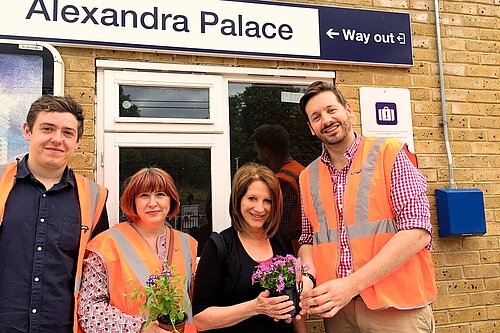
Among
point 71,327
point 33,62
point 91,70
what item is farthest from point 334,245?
point 33,62

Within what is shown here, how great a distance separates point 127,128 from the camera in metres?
3.15

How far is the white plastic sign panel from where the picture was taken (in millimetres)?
3621

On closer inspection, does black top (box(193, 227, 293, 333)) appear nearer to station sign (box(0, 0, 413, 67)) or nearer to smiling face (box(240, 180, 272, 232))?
smiling face (box(240, 180, 272, 232))

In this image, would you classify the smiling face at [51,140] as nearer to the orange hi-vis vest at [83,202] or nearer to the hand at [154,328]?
the orange hi-vis vest at [83,202]

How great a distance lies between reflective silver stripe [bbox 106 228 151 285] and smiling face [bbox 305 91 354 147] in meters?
1.20

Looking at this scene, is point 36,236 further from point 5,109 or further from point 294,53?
point 294,53

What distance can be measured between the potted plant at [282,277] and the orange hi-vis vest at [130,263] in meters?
0.38

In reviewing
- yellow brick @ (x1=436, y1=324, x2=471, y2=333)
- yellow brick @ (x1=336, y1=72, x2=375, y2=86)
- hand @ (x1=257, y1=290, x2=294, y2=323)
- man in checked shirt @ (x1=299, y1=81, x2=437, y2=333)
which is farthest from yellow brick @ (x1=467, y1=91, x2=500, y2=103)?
hand @ (x1=257, y1=290, x2=294, y2=323)

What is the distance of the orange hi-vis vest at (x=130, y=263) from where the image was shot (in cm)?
234

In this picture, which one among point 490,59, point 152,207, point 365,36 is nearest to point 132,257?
point 152,207

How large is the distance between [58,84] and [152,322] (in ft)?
5.25

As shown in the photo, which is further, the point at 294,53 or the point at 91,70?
the point at 294,53

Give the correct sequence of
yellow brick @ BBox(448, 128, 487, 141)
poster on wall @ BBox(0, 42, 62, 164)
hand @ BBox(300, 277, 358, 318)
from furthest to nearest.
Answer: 1. yellow brick @ BBox(448, 128, 487, 141)
2. poster on wall @ BBox(0, 42, 62, 164)
3. hand @ BBox(300, 277, 358, 318)

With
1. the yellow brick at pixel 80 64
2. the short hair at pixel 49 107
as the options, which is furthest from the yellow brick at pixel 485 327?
the yellow brick at pixel 80 64
